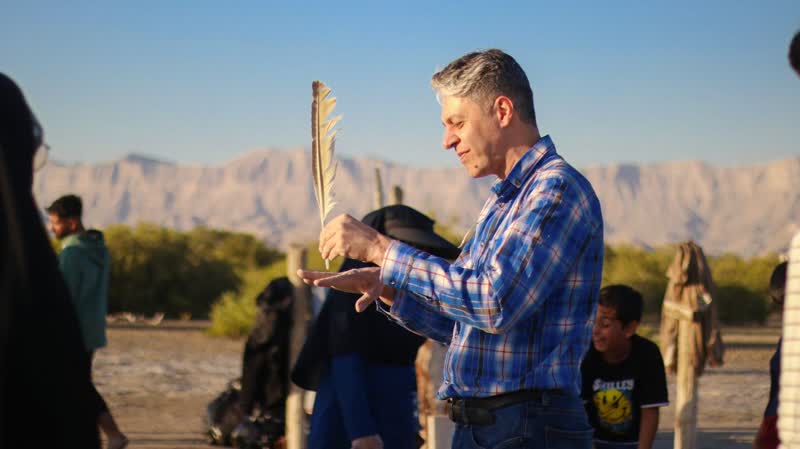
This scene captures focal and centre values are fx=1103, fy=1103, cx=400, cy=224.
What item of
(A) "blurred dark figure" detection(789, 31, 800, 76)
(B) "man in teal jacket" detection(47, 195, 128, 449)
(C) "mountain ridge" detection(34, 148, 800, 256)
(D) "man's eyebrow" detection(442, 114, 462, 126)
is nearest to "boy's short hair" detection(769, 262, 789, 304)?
(D) "man's eyebrow" detection(442, 114, 462, 126)

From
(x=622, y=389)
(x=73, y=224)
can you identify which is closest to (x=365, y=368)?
(x=622, y=389)

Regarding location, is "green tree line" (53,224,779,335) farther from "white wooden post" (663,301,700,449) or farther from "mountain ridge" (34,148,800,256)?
"mountain ridge" (34,148,800,256)

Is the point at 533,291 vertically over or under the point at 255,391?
over

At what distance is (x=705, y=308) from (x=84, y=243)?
4406mm

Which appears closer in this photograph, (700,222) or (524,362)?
(524,362)

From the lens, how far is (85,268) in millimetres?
7750

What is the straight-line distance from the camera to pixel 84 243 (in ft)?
25.6

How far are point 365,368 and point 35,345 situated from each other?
274cm

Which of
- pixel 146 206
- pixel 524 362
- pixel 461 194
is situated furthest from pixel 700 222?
pixel 524 362

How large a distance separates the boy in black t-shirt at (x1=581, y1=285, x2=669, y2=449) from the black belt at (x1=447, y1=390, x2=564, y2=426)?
2200 millimetres

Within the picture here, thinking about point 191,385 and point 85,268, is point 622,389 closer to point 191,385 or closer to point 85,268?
point 85,268

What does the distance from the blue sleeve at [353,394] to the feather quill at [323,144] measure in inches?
49.7

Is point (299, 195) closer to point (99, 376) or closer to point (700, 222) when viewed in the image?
point (700, 222)

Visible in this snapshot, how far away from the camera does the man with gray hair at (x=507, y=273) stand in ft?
9.01
